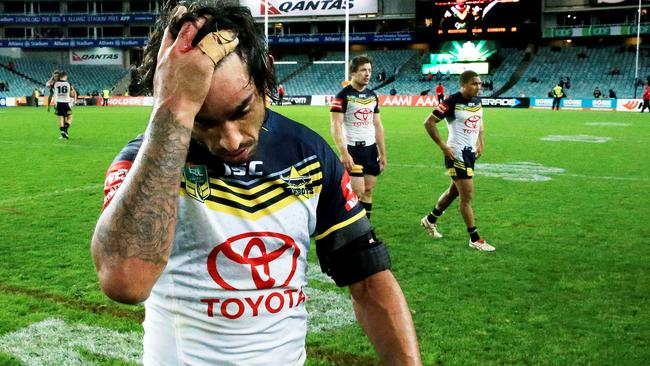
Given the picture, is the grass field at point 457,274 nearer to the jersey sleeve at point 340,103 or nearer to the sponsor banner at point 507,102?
the jersey sleeve at point 340,103

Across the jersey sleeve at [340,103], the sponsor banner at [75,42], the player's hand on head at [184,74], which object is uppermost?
the sponsor banner at [75,42]

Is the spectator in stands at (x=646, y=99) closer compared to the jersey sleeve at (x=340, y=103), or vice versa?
the jersey sleeve at (x=340, y=103)

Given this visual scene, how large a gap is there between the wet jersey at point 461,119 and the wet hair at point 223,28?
248 inches

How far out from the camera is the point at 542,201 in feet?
34.4

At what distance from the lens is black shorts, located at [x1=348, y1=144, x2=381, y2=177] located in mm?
8549

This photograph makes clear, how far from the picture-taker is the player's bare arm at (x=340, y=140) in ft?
26.5

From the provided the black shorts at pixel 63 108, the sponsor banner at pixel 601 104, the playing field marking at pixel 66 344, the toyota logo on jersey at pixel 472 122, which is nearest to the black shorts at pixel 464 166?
the toyota logo on jersey at pixel 472 122

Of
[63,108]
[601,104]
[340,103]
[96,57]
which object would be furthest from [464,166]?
[96,57]

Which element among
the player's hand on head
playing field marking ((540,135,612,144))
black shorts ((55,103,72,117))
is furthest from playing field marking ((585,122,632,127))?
the player's hand on head

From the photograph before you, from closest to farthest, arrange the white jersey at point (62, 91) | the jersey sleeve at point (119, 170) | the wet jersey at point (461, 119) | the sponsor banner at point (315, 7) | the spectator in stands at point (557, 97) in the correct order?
the jersey sleeve at point (119, 170), the wet jersey at point (461, 119), the white jersey at point (62, 91), the spectator in stands at point (557, 97), the sponsor banner at point (315, 7)

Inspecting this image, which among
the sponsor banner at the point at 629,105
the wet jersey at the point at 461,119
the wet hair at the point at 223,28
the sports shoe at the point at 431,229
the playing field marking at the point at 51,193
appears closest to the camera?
the wet hair at the point at 223,28

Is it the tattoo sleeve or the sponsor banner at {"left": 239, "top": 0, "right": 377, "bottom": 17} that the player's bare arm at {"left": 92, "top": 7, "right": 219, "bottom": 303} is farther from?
the sponsor banner at {"left": 239, "top": 0, "right": 377, "bottom": 17}

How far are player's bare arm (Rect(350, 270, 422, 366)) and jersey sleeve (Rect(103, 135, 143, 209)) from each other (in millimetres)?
719

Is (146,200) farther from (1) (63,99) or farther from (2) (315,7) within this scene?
(2) (315,7)
